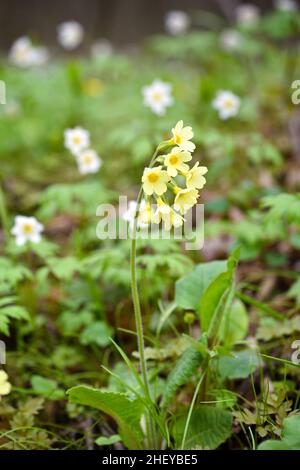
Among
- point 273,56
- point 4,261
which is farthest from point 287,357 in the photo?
point 273,56

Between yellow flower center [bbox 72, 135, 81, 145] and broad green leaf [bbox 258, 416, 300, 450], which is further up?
yellow flower center [bbox 72, 135, 81, 145]

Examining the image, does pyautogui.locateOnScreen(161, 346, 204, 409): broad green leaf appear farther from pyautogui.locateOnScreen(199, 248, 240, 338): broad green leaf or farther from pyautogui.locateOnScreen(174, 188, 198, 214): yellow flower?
pyautogui.locateOnScreen(174, 188, 198, 214): yellow flower

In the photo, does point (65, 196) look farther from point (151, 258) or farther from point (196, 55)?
point (196, 55)

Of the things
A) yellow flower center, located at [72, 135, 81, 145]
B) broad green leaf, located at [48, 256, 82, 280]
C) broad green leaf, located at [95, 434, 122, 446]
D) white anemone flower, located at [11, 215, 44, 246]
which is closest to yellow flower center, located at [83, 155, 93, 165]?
yellow flower center, located at [72, 135, 81, 145]

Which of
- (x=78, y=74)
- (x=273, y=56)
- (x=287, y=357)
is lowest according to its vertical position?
(x=287, y=357)

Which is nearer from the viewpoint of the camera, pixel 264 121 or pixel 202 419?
pixel 202 419

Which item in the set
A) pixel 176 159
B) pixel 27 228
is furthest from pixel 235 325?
pixel 27 228
